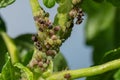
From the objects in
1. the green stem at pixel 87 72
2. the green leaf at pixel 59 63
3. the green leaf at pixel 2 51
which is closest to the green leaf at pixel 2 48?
the green leaf at pixel 2 51

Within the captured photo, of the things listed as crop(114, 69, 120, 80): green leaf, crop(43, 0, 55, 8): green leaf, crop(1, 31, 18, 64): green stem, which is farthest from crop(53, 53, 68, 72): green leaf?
crop(43, 0, 55, 8): green leaf

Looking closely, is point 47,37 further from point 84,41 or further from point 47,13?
point 84,41

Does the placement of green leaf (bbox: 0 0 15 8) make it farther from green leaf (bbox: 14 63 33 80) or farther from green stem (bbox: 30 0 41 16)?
green leaf (bbox: 14 63 33 80)

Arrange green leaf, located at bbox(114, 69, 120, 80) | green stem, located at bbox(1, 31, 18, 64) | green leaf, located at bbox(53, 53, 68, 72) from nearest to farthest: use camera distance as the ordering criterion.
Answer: green leaf, located at bbox(114, 69, 120, 80)
green leaf, located at bbox(53, 53, 68, 72)
green stem, located at bbox(1, 31, 18, 64)

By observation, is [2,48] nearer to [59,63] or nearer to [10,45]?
[10,45]

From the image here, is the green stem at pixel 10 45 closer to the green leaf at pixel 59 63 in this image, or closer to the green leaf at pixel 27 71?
the green leaf at pixel 59 63

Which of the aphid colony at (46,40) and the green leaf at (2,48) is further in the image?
the green leaf at (2,48)

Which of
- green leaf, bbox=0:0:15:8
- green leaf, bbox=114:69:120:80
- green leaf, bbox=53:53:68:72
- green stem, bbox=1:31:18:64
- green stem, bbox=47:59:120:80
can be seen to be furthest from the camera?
green stem, bbox=1:31:18:64

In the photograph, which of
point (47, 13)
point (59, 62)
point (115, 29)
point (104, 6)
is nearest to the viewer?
point (47, 13)

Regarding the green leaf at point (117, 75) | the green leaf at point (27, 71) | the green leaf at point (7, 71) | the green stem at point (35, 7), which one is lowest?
the green leaf at point (27, 71)

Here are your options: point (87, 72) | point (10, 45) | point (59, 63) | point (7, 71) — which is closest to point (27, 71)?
point (7, 71)

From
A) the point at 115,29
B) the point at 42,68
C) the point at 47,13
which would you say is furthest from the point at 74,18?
the point at 115,29
